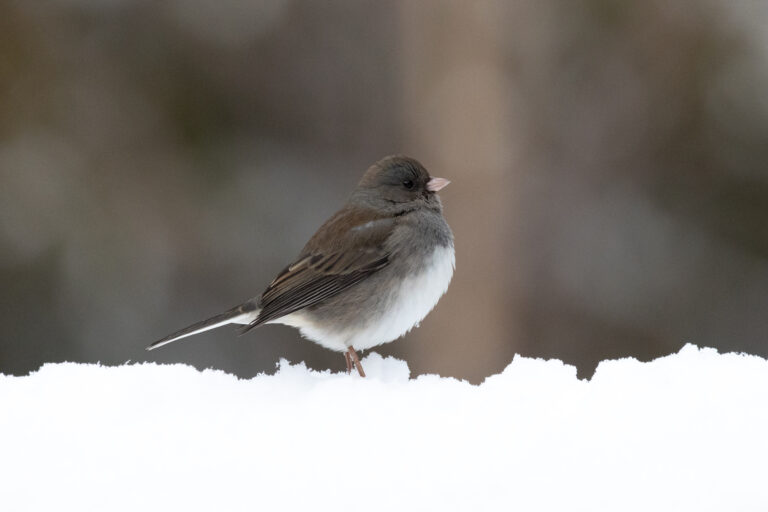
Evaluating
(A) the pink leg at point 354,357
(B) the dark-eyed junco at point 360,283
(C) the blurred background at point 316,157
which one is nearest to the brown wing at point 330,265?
(B) the dark-eyed junco at point 360,283

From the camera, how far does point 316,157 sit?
232 inches

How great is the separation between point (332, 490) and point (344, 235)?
156 cm

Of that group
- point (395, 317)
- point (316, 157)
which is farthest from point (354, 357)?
point (316, 157)

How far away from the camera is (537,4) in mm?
5664

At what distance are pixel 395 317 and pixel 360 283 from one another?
165 mm

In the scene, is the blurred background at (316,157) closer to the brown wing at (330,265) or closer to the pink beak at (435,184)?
the pink beak at (435,184)

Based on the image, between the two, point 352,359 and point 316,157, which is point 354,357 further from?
point 316,157

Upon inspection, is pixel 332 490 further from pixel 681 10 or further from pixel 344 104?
pixel 681 10

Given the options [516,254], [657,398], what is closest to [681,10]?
[516,254]

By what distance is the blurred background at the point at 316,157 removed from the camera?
18.5ft

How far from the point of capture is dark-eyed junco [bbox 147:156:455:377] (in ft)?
9.08

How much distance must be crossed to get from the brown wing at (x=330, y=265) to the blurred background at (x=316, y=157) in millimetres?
2749

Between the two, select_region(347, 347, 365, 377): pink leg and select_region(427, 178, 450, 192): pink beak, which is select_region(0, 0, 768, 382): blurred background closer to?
select_region(427, 178, 450, 192): pink beak

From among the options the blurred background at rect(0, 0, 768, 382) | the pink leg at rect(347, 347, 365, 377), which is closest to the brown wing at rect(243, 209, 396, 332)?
the pink leg at rect(347, 347, 365, 377)
